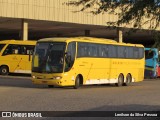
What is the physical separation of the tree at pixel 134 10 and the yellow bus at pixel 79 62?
13698 mm

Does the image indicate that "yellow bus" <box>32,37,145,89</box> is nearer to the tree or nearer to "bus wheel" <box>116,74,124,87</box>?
"bus wheel" <box>116,74,124,87</box>

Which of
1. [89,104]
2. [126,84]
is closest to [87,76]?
[126,84]

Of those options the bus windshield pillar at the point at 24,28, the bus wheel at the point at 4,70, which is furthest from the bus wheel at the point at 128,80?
the bus windshield pillar at the point at 24,28

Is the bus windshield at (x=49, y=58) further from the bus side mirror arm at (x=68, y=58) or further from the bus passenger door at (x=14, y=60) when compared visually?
the bus passenger door at (x=14, y=60)

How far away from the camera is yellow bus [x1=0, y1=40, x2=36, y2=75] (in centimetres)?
3697

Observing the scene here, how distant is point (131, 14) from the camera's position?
32.6ft

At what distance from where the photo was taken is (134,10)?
31.9 ft

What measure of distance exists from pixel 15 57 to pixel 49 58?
1294 cm

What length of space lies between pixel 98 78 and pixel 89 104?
10646 mm

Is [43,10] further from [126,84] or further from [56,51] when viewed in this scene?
[56,51]

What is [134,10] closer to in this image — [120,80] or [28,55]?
[120,80]

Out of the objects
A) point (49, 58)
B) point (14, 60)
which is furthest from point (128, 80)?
point (14, 60)

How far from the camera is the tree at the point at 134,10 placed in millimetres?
9523

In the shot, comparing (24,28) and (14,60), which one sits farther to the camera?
(24,28)
